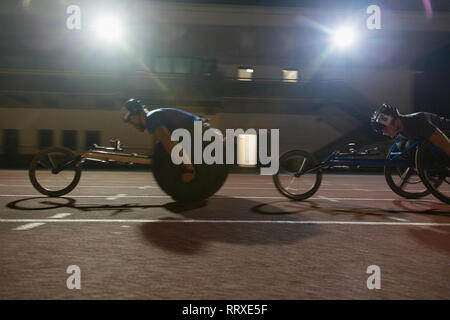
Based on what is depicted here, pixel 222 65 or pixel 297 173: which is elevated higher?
pixel 222 65

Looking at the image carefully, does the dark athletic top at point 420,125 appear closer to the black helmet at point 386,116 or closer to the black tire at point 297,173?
the black helmet at point 386,116

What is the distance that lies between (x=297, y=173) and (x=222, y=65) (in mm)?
23950

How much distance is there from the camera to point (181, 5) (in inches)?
1155

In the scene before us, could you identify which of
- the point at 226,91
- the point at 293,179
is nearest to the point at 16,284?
the point at 293,179

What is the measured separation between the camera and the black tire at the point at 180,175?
6.11 m

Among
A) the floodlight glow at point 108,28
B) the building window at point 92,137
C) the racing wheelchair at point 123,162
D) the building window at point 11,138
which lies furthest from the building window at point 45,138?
the racing wheelchair at point 123,162

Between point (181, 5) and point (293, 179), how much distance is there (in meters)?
25.2

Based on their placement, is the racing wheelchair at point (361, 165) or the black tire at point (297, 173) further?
the black tire at point (297, 173)

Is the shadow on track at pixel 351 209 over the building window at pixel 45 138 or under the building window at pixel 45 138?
under

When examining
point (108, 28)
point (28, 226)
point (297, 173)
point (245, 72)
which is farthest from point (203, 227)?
point (108, 28)

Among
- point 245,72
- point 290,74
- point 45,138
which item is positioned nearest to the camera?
point 45,138

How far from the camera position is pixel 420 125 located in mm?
6309

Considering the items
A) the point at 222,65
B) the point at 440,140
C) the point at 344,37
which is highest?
the point at 344,37

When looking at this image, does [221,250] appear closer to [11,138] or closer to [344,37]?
[11,138]
